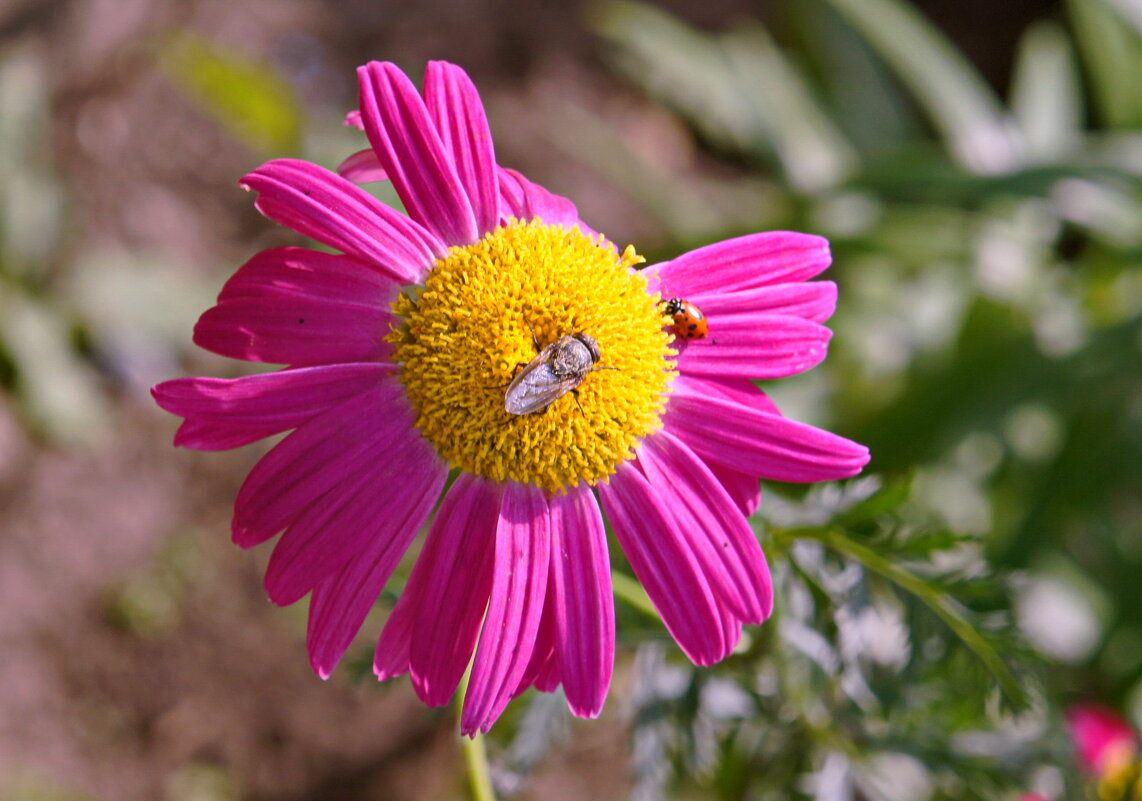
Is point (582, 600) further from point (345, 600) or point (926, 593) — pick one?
point (926, 593)

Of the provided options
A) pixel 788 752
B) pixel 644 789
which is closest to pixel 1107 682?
pixel 788 752

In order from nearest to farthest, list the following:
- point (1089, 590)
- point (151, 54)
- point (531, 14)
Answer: point (1089, 590), point (151, 54), point (531, 14)

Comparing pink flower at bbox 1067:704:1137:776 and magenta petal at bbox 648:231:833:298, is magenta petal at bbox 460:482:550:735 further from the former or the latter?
pink flower at bbox 1067:704:1137:776

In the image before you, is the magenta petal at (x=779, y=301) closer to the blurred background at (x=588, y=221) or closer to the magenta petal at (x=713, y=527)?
the magenta petal at (x=713, y=527)

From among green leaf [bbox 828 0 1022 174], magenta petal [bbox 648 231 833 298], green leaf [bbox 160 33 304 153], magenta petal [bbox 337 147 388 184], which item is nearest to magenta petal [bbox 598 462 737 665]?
magenta petal [bbox 648 231 833 298]

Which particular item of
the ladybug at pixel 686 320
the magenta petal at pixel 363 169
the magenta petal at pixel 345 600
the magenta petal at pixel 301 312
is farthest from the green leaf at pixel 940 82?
the magenta petal at pixel 345 600

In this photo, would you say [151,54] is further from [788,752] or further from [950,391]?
[788,752]

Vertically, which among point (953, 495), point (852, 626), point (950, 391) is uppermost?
point (852, 626)

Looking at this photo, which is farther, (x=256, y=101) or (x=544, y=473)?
(x=256, y=101)
